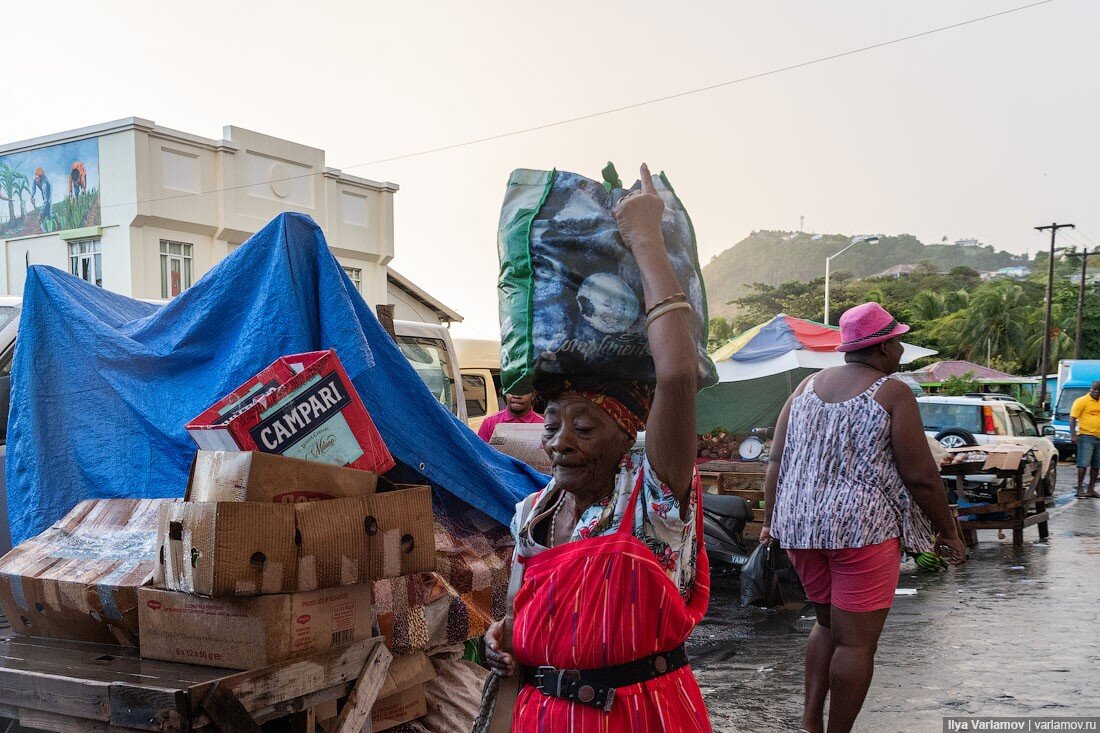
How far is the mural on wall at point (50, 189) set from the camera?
27844 mm

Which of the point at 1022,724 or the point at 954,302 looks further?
the point at 954,302

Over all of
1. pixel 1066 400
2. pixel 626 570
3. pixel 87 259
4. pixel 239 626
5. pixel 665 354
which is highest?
pixel 87 259

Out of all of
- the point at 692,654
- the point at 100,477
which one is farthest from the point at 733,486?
the point at 100,477

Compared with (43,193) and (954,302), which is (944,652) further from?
(954,302)

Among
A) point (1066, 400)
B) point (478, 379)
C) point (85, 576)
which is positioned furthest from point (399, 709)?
point (1066, 400)

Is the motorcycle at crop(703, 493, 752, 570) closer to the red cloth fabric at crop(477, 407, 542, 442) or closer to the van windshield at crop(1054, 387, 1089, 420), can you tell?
the red cloth fabric at crop(477, 407, 542, 442)

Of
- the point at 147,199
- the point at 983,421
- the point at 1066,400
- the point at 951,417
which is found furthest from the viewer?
the point at 1066,400

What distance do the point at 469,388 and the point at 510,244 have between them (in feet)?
34.8

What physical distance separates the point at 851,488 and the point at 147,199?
27032mm

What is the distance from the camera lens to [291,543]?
2.92 m

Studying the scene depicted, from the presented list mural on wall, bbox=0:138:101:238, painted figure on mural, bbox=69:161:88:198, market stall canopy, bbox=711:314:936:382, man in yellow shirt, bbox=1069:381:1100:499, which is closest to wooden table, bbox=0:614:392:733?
market stall canopy, bbox=711:314:936:382

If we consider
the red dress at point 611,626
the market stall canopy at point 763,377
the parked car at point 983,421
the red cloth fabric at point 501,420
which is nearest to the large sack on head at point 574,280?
the red dress at point 611,626

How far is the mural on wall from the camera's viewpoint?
27.8 metres

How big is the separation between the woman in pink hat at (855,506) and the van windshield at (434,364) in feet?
13.5
